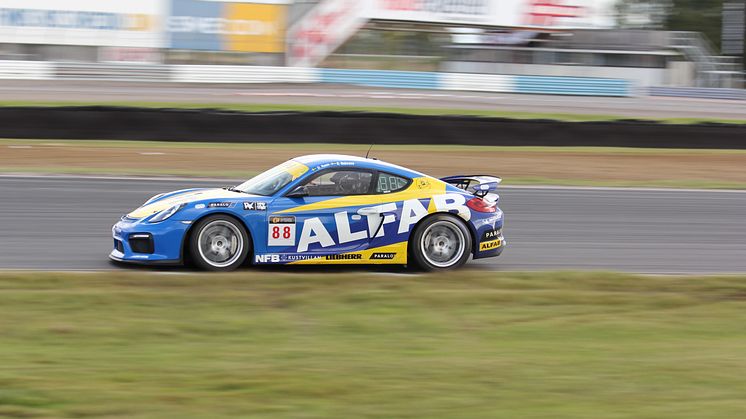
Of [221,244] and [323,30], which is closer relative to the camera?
[221,244]

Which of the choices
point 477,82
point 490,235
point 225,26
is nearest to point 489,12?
point 477,82

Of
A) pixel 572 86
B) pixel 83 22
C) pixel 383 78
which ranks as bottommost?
pixel 572 86

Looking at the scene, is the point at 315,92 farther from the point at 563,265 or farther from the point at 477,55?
the point at 563,265

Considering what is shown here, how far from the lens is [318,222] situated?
27.5 feet

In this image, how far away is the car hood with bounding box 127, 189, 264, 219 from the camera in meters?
8.31

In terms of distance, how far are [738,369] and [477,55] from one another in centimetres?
4209

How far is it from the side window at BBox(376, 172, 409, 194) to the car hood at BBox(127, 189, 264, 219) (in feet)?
3.87

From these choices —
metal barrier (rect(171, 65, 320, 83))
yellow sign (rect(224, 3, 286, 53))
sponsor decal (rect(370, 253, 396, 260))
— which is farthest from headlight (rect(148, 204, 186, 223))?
yellow sign (rect(224, 3, 286, 53))

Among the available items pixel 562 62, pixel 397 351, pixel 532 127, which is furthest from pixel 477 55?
pixel 397 351

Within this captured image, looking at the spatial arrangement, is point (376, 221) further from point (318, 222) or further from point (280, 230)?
point (280, 230)

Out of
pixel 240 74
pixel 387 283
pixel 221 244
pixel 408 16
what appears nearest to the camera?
pixel 387 283

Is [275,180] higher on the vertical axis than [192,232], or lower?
higher

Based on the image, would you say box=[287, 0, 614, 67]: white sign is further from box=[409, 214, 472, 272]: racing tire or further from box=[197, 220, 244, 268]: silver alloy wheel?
box=[197, 220, 244, 268]: silver alloy wheel

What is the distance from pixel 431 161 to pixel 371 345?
12565 mm
